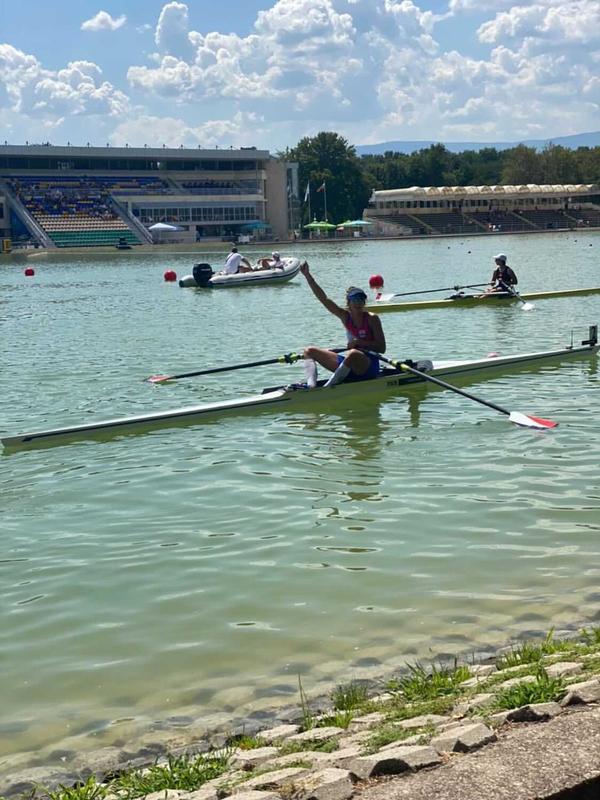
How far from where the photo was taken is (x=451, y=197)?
128125 millimetres

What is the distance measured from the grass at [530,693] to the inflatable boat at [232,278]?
33.1 meters

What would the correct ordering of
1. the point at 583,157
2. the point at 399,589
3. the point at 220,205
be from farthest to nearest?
1. the point at 583,157
2. the point at 220,205
3. the point at 399,589

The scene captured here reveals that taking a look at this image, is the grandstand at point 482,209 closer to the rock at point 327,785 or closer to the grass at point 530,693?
the grass at point 530,693

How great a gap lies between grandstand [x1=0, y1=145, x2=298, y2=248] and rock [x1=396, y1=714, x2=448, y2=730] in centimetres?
9133

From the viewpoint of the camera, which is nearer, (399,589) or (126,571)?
(399,589)

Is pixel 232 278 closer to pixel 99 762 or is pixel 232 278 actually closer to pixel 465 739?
pixel 99 762

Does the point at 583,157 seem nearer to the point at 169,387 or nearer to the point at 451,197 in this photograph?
the point at 451,197

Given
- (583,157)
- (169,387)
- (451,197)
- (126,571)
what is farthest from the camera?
(583,157)

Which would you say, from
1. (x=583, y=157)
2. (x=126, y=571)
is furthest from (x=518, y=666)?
(x=583, y=157)

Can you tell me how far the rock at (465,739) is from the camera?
11.5ft

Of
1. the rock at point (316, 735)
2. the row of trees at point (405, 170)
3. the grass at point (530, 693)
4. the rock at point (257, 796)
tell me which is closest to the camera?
the rock at point (257, 796)

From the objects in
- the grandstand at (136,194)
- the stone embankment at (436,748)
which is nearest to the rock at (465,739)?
the stone embankment at (436,748)

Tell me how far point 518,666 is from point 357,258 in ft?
195

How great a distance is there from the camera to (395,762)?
342 cm
